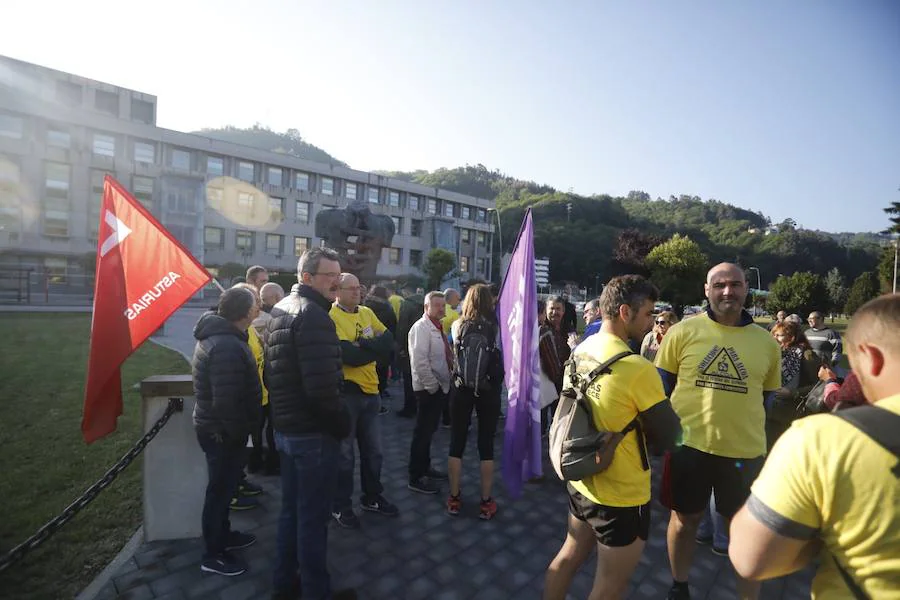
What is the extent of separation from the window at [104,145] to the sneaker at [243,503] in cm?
4983

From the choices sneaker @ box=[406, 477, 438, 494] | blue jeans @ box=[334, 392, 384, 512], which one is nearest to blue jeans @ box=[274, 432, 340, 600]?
blue jeans @ box=[334, 392, 384, 512]

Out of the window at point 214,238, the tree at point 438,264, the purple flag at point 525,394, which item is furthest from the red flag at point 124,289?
the window at point 214,238

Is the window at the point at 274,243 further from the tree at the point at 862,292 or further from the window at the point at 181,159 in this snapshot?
the tree at the point at 862,292

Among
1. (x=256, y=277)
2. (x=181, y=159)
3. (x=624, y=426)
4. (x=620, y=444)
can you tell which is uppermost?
(x=181, y=159)

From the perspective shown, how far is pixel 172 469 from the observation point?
3.87 meters

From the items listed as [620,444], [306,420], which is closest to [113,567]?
[306,420]

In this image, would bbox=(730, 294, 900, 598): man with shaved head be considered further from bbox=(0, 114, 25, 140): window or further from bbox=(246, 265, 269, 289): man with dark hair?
bbox=(0, 114, 25, 140): window

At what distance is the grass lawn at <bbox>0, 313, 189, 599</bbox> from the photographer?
3393 mm

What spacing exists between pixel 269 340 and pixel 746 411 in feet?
10.0

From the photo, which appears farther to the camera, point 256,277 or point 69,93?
point 69,93

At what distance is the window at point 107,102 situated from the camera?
151 ft

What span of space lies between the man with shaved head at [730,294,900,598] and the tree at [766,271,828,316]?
39.2 m

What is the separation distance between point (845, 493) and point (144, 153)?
53.9 metres

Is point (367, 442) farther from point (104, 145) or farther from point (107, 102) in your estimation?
point (107, 102)
